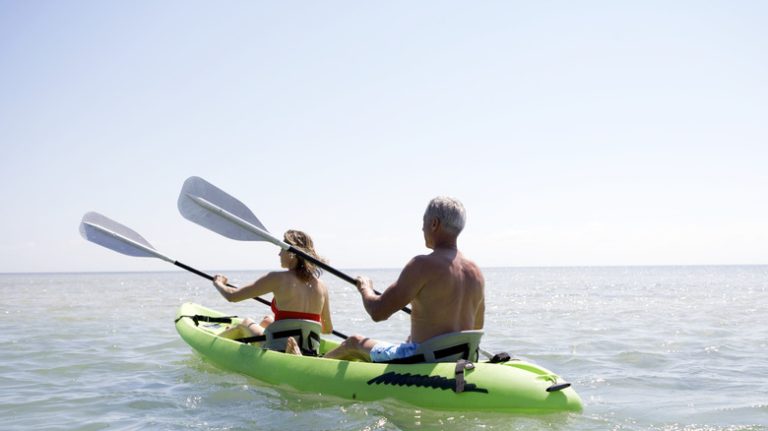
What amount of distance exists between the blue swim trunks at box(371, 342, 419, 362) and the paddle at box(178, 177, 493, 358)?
2373 millimetres

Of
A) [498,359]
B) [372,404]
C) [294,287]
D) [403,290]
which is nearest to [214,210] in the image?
[294,287]

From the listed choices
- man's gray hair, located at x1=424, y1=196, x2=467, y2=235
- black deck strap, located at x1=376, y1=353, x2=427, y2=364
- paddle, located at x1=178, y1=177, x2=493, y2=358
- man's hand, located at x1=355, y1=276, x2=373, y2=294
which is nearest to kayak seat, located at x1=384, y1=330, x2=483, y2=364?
black deck strap, located at x1=376, y1=353, x2=427, y2=364

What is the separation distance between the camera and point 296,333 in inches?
258

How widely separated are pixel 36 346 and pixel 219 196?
4.81 metres

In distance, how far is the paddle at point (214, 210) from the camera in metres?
7.50

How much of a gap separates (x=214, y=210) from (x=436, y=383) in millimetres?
3601

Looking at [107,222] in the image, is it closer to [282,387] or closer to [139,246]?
[139,246]

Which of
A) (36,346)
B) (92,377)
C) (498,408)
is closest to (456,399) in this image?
(498,408)

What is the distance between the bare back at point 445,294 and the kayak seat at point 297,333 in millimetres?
1692

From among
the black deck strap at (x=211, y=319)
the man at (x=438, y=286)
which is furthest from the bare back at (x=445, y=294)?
the black deck strap at (x=211, y=319)

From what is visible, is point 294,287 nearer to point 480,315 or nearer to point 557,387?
point 480,315

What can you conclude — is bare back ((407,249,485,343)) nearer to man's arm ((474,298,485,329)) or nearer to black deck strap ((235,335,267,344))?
man's arm ((474,298,485,329))

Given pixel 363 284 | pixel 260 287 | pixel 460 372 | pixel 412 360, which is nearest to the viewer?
pixel 460 372

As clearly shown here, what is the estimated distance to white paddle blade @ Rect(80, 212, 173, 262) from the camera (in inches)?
360
